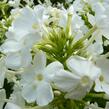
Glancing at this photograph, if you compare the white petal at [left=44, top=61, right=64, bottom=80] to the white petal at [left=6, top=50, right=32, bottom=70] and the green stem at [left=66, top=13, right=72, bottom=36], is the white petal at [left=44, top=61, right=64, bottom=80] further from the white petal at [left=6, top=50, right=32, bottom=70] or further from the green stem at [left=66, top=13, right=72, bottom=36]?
the green stem at [left=66, top=13, right=72, bottom=36]

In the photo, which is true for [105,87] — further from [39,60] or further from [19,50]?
[19,50]

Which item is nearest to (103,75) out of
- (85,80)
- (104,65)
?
(104,65)


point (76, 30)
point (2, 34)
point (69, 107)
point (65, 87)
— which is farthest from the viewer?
point (2, 34)

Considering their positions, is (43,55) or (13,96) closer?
(43,55)

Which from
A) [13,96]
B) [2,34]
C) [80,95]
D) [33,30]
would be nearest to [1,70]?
[13,96]

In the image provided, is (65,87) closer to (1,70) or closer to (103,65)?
(103,65)

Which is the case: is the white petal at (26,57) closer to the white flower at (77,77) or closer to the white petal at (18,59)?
the white petal at (18,59)
